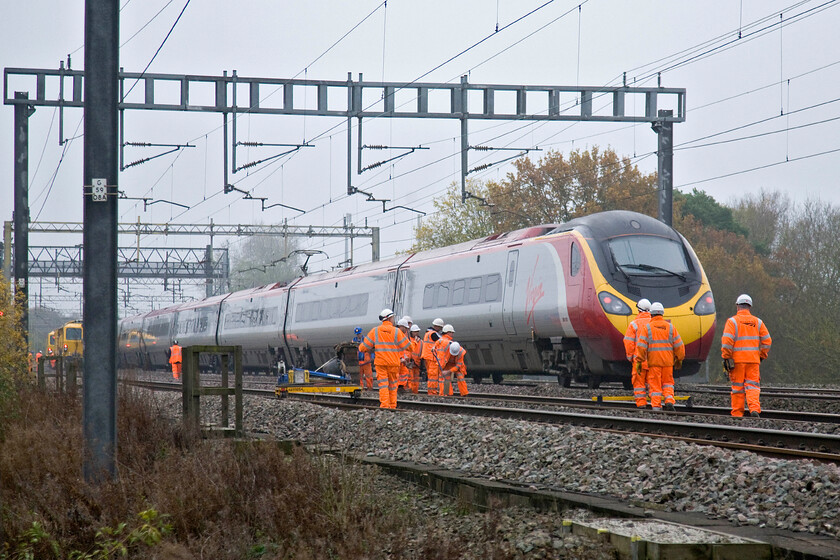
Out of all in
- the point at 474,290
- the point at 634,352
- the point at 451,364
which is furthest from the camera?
the point at 474,290

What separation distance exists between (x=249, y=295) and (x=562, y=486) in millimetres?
31781

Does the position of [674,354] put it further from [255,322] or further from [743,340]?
[255,322]

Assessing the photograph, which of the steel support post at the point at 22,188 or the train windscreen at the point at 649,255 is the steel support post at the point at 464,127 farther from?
the steel support post at the point at 22,188

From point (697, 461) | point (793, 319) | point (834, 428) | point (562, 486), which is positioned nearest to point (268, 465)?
point (562, 486)

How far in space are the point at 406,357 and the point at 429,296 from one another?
12.7 ft

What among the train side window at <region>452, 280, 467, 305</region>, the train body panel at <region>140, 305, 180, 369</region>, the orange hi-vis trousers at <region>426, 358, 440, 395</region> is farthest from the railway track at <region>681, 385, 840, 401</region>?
the train body panel at <region>140, 305, 180, 369</region>

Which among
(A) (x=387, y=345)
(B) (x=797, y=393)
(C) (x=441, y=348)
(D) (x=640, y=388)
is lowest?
(B) (x=797, y=393)

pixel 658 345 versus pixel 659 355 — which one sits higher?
pixel 658 345

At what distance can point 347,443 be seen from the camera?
36.8 feet

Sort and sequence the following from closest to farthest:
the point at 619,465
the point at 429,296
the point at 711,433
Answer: the point at 619,465, the point at 711,433, the point at 429,296

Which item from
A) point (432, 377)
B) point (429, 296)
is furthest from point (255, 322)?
point (432, 377)

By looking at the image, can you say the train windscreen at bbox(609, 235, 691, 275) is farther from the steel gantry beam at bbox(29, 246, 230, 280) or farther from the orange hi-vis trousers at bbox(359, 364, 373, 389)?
the steel gantry beam at bbox(29, 246, 230, 280)

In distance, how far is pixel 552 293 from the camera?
18562 mm

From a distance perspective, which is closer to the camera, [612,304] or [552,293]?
[612,304]
